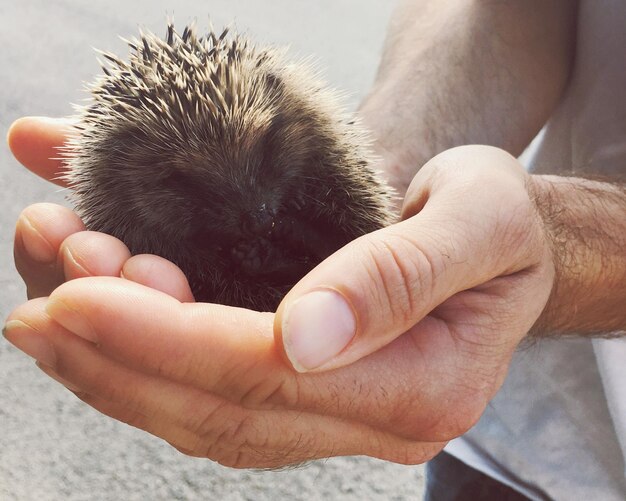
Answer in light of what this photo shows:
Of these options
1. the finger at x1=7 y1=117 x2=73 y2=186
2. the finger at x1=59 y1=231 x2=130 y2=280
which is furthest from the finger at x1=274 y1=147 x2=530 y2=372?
the finger at x1=7 y1=117 x2=73 y2=186

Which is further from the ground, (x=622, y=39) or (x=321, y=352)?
(x=622, y=39)

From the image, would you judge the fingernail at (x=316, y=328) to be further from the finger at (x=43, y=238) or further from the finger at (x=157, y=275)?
the finger at (x=43, y=238)

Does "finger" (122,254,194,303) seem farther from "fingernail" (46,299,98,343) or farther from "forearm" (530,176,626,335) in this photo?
"forearm" (530,176,626,335)

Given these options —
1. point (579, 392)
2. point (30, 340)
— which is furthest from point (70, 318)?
point (579, 392)

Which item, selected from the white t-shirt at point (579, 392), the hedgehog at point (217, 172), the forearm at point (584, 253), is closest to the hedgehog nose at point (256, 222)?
the hedgehog at point (217, 172)

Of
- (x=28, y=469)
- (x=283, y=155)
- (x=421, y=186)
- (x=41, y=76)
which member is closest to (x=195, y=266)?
(x=283, y=155)

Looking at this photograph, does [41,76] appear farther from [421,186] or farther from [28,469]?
[421,186]
